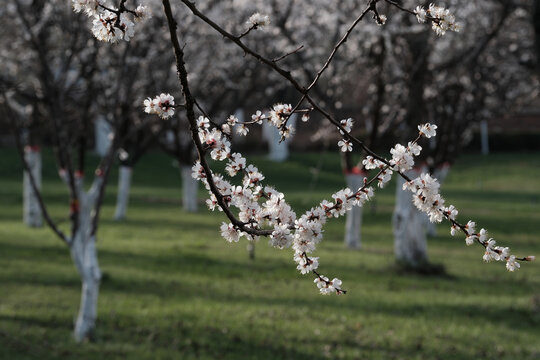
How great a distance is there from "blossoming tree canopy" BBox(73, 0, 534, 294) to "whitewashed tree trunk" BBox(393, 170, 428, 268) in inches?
385

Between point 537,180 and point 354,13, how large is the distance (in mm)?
23757

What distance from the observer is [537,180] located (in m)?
34.9

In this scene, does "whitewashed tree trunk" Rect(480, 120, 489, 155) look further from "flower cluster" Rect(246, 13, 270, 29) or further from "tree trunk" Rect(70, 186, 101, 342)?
"flower cluster" Rect(246, 13, 270, 29)

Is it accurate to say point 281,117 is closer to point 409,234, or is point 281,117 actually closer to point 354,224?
point 409,234

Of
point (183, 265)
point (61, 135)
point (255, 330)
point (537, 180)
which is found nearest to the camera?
point (61, 135)

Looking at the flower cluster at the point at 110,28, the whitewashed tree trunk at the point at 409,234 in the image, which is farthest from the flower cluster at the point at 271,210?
the whitewashed tree trunk at the point at 409,234

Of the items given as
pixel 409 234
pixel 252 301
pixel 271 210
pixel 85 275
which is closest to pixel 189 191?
pixel 409 234

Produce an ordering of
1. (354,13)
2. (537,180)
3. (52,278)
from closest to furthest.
Answer: (52,278)
(354,13)
(537,180)

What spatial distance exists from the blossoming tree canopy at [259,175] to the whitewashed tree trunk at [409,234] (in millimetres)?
9775

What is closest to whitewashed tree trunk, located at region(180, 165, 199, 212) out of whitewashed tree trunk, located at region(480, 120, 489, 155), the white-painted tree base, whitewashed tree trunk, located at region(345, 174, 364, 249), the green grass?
the green grass

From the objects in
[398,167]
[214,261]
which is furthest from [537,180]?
[398,167]

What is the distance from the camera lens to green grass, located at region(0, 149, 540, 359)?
23.8ft

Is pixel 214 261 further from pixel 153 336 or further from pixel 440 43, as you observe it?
pixel 440 43

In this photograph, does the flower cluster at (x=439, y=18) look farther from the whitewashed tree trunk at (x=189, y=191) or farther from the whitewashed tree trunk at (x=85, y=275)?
the whitewashed tree trunk at (x=189, y=191)
